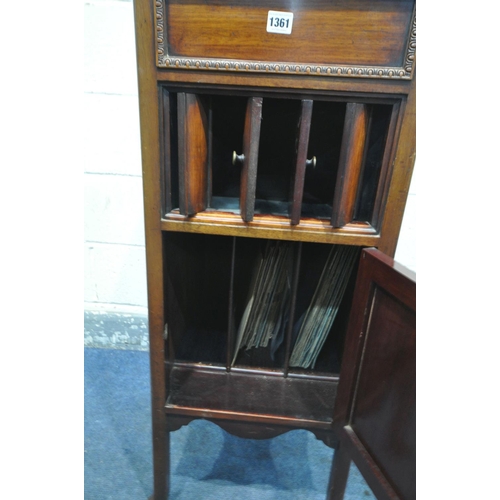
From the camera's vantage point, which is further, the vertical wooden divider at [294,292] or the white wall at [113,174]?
the white wall at [113,174]

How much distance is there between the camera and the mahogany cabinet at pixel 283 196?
1.71 ft

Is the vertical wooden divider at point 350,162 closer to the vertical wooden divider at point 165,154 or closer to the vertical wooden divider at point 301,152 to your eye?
the vertical wooden divider at point 301,152

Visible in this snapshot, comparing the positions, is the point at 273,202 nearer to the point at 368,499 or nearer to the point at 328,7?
the point at 328,7

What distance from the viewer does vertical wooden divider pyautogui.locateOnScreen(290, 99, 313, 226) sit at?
0.56m

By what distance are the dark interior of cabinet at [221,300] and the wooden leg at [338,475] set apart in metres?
0.20

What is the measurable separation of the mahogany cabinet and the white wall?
0.43m

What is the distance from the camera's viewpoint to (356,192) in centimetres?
63

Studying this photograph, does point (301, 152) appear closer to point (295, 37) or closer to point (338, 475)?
point (295, 37)

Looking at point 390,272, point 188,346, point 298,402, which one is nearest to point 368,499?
point 298,402

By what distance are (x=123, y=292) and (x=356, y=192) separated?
3.24ft

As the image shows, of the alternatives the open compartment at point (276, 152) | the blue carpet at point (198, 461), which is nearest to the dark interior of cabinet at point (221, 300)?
the open compartment at point (276, 152)

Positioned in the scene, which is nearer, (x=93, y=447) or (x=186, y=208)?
(x=186, y=208)

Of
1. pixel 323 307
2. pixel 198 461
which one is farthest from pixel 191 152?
pixel 198 461

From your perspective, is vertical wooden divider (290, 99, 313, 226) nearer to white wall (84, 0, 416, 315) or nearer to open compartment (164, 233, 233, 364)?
open compartment (164, 233, 233, 364)
